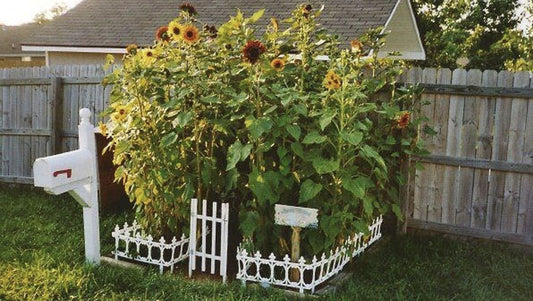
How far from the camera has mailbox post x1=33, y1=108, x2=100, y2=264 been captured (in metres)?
4.10

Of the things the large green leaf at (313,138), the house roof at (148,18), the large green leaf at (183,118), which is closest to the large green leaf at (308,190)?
the large green leaf at (313,138)

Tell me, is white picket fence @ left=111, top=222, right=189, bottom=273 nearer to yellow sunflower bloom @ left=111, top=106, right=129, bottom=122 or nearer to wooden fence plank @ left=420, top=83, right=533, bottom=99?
yellow sunflower bloom @ left=111, top=106, right=129, bottom=122

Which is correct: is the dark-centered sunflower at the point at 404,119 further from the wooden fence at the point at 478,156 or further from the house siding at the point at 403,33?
the house siding at the point at 403,33

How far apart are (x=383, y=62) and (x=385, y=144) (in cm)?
74

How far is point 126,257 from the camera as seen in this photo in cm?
480

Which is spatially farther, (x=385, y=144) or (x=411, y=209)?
(x=411, y=209)

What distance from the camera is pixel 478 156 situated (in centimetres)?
544

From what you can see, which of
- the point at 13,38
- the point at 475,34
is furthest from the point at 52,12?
the point at 475,34

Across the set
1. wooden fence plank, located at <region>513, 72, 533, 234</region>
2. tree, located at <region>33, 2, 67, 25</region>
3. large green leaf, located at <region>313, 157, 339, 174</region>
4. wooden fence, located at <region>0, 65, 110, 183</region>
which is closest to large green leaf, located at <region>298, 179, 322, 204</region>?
large green leaf, located at <region>313, 157, 339, 174</region>

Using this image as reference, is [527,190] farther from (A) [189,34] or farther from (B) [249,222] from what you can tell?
(A) [189,34]

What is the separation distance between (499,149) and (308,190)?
230cm

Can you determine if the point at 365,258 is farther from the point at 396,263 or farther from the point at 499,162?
the point at 499,162

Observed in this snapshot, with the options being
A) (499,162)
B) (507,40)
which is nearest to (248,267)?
(499,162)

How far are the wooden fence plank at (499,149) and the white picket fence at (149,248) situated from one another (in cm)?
281
